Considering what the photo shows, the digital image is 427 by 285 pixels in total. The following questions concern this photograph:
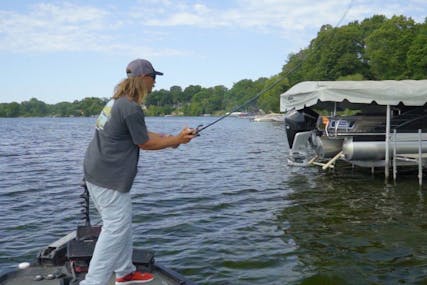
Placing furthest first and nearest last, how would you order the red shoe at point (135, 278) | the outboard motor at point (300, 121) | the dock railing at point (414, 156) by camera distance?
the outboard motor at point (300, 121) < the dock railing at point (414, 156) < the red shoe at point (135, 278)

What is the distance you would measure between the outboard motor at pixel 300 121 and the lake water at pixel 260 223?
1462 millimetres

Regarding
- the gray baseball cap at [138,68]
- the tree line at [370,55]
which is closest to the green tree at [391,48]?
the tree line at [370,55]

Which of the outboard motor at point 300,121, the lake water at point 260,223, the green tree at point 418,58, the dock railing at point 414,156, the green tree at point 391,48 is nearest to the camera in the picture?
the lake water at point 260,223

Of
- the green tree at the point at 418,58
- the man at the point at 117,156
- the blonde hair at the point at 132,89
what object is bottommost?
the man at the point at 117,156

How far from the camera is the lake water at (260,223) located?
21.6 ft

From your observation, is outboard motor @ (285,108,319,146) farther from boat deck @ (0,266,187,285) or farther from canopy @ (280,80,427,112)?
boat deck @ (0,266,187,285)

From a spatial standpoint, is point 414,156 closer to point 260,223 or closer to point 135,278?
point 260,223

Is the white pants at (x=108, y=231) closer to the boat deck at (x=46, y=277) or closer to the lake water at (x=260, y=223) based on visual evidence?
the boat deck at (x=46, y=277)

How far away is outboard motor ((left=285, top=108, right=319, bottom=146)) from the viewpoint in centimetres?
1478

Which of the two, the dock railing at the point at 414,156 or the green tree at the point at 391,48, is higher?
the green tree at the point at 391,48

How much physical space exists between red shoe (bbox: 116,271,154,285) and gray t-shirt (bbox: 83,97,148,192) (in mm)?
957

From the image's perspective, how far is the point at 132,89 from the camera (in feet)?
12.9

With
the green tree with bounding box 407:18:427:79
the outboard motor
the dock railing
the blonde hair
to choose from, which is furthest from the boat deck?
the green tree with bounding box 407:18:427:79

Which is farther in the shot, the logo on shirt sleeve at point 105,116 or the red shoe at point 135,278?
the red shoe at point 135,278
